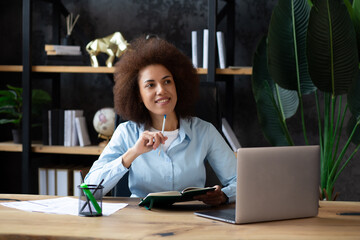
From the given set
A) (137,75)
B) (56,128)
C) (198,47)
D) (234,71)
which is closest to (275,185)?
(137,75)

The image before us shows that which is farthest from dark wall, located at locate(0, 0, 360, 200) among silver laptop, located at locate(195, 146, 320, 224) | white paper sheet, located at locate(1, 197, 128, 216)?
silver laptop, located at locate(195, 146, 320, 224)

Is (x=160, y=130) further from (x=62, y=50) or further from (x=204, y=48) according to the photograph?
(x=62, y=50)

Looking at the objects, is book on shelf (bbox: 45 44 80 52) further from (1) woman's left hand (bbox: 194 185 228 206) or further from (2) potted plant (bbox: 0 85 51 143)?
(1) woman's left hand (bbox: 194 185 228 206)

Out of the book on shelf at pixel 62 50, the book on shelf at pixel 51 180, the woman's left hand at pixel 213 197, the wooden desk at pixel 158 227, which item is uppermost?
the book on shelf at pixel 62 50

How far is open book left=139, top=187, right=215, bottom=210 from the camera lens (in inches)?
53.0

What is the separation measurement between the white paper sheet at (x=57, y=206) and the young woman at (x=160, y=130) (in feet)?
0.57

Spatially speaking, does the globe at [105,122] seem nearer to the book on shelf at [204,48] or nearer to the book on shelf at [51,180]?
the book on shelf at [51,180]

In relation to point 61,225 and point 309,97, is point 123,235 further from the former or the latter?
point 309,97

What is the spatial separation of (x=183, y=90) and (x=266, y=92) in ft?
2.83

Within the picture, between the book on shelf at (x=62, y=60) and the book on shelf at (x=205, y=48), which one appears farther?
the book on shelf at (x=62, y=60)

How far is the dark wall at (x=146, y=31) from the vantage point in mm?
3105

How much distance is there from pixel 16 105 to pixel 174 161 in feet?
5.12

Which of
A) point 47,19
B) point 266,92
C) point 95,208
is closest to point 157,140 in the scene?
point 95,208

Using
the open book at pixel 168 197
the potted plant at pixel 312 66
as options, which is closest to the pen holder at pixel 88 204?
the open book at pixel 168 197
